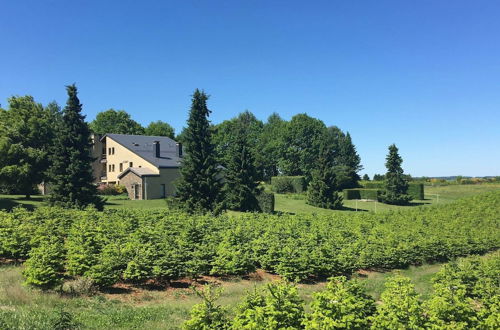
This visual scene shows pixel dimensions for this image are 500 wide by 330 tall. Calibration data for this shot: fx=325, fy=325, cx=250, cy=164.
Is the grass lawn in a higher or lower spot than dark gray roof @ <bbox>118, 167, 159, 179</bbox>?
lower

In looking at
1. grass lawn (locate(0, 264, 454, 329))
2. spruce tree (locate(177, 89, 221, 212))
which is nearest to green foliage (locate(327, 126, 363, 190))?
spruce tree (locate(177, 89, 221, 212))

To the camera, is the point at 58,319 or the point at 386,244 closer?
the point at 58,319

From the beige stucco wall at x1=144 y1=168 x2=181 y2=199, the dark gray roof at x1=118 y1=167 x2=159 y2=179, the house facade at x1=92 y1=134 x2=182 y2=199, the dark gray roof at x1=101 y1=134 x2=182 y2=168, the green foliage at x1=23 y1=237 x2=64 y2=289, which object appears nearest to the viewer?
the green foliage at x1=23 y1=237 x2=64 y2=289

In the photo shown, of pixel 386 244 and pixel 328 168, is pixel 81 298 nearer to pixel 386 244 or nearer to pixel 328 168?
pixel 386 244

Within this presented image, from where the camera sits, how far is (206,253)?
36.9 ft

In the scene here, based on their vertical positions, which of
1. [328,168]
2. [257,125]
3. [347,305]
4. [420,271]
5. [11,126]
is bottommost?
[420,271]

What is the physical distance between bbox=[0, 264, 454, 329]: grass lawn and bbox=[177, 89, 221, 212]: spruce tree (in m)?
14.8

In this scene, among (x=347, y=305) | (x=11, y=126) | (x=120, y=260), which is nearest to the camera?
(x=347, y=305)

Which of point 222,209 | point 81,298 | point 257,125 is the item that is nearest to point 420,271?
point 81,298

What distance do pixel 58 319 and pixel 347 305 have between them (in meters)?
5.54

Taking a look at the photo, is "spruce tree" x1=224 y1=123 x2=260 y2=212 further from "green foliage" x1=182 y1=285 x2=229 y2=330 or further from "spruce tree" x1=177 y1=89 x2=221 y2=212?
"green foliage" x1=182 y1=285 x2=229 y2=330

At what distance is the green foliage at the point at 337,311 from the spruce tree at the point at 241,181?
82.2 feet

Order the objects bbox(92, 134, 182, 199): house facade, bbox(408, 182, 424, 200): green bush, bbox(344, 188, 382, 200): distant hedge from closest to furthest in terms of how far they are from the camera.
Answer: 1. bbox(92, 134, 182, 199): house facade
2. bbox(344, 188, 382, 200): distant hedge
3. bbox(408, 182, 424, 200): green bush

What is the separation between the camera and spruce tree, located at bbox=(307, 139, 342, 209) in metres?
40.0
